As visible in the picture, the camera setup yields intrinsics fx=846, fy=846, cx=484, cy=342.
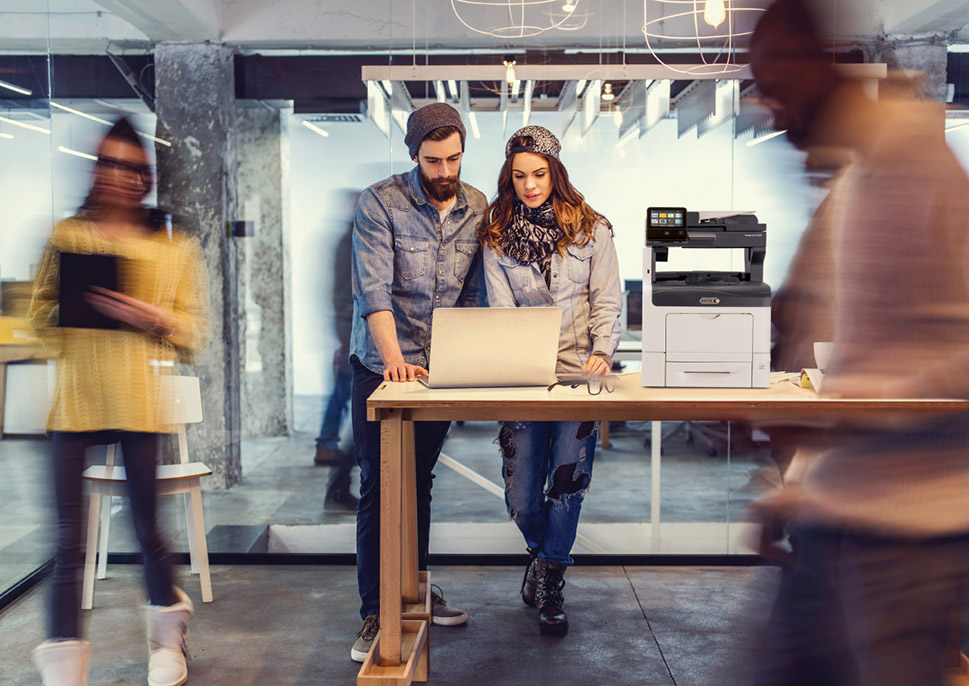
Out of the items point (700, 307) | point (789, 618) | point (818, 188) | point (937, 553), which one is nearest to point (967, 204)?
point (818, 188)

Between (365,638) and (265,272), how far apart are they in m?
1.88

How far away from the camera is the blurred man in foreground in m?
1.31

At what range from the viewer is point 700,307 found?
7.97 feet

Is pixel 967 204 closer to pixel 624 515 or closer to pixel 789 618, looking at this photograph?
pixel 789 618

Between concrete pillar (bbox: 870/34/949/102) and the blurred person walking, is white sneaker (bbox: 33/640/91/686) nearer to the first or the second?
the blurred person walking

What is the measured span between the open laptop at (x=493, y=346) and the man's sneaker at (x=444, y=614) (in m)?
1.14

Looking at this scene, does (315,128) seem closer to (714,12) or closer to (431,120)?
(431,120)

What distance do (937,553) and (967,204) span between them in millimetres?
557

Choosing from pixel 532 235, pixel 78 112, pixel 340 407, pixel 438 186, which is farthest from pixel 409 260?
pixel 78 112

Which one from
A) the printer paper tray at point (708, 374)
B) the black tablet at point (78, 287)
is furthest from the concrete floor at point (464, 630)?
the black tablet at point (78, 287)

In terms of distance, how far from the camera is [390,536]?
2.20 m

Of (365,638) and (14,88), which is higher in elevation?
(14,88)

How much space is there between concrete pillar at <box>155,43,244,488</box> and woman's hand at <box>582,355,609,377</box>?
1970 millimetres

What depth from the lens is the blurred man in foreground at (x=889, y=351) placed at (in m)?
1.31
